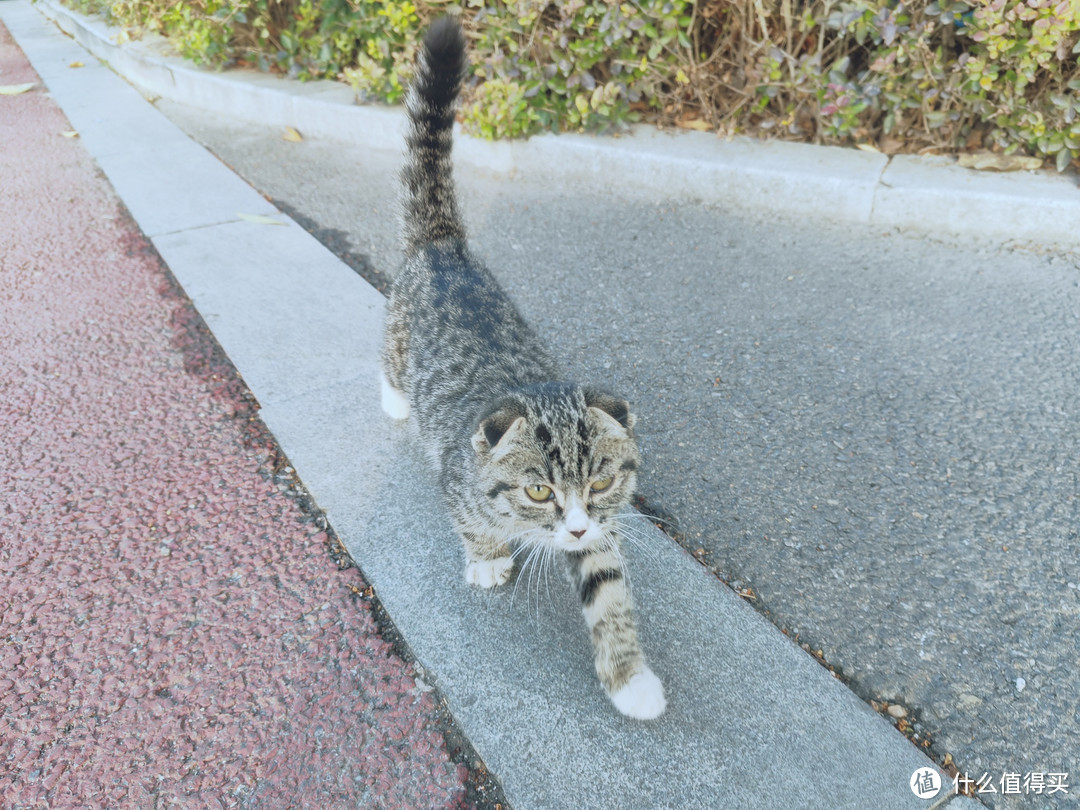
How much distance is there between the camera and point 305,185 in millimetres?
5688

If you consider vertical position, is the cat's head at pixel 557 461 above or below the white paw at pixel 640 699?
above

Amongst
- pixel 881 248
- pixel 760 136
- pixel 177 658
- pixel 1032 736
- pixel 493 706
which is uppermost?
pixel 760 136

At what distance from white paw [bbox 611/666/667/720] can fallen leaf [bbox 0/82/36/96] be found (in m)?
9.58

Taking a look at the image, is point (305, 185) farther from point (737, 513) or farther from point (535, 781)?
point (535, 781)

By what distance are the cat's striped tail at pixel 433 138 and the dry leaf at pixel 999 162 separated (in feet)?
10.4

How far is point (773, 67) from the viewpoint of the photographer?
4516 mm

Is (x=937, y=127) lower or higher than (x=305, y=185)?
higher

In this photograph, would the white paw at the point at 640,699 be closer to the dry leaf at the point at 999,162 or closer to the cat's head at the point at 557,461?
the cat's head at the point at 557,461

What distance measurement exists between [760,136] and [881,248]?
48.0 inches

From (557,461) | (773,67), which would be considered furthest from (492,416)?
(773,67)

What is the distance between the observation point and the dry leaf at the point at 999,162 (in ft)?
14.2

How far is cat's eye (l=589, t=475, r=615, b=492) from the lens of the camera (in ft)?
7.44

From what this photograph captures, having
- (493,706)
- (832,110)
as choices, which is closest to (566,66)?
(832,110)

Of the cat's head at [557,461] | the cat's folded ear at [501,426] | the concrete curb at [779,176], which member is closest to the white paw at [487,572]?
the cat's head at [557,461]
